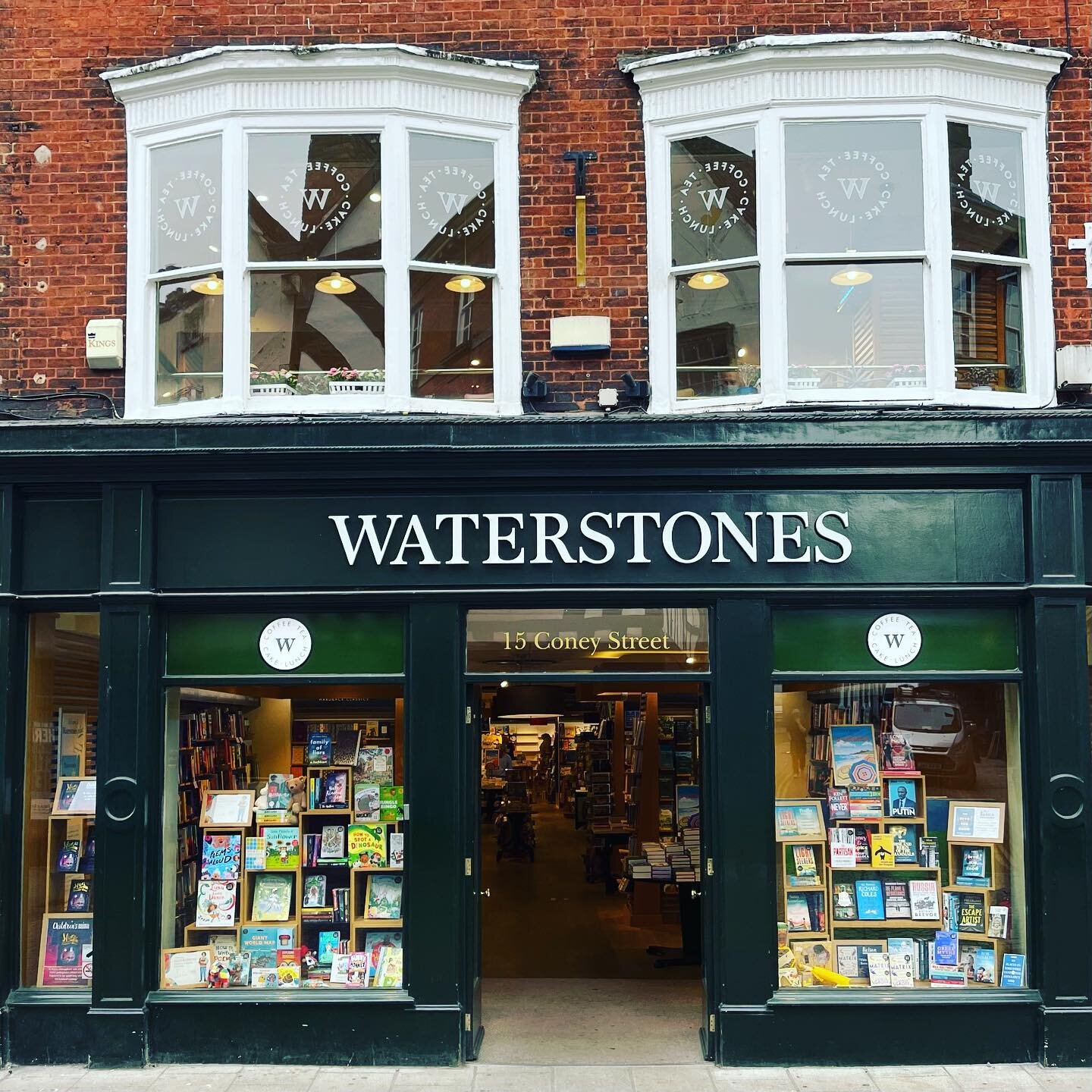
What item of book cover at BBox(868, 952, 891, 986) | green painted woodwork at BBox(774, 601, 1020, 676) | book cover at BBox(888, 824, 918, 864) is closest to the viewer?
book cover at BBox(868, 952, 891, 986)

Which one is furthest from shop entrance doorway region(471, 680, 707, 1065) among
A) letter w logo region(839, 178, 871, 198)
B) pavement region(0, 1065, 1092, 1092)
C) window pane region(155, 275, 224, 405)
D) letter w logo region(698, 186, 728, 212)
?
letter w logo region(839, 178, 871, 198)

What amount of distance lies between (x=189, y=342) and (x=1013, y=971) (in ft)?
24.2

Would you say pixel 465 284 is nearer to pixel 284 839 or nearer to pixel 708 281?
pixel 708 281

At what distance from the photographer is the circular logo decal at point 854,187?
28.2ft

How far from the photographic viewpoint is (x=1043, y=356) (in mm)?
8625

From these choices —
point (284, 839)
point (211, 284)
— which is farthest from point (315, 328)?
point (284, 839)

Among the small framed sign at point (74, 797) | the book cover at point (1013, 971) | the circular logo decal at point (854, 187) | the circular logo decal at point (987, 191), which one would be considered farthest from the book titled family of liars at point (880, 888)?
the small framed sign at point (74, 797)

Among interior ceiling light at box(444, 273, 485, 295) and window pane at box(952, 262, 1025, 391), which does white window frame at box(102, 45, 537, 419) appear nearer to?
Answer: interior ceiling light at box(444, 273, 485, 295)

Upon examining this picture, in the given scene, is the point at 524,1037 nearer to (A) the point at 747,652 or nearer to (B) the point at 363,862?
(B) the point at 363,862

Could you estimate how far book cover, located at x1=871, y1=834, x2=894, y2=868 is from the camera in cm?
848

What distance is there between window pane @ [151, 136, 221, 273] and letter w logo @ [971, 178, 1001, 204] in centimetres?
556

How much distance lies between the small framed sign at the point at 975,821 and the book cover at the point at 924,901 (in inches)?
14.5

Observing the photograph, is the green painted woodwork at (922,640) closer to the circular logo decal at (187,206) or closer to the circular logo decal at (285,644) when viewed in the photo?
the circular logo decal at (285,644)

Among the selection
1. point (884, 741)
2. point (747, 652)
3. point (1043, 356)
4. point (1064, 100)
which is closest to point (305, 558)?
point (747, 652)
